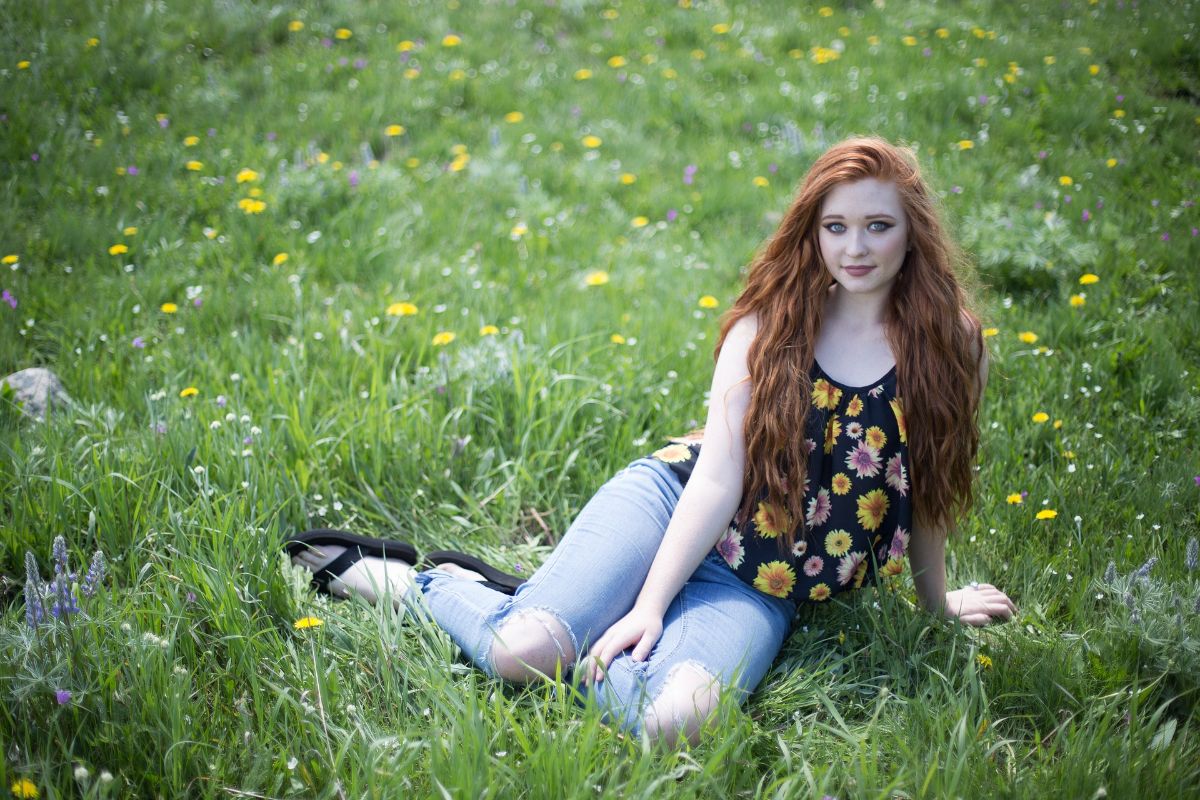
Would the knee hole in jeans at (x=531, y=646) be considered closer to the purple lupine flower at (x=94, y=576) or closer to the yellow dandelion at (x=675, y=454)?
the yellow dandelion at (x=675, y=454)

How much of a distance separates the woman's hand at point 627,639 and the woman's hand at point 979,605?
86 cm

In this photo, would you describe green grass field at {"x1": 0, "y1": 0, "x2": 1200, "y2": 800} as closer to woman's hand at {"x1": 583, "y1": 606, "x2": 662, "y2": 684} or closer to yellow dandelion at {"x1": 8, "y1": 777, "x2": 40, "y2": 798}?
yellow dandelion at {"x1": 8, "y1": 777, "x2": 40, "y2": 798}

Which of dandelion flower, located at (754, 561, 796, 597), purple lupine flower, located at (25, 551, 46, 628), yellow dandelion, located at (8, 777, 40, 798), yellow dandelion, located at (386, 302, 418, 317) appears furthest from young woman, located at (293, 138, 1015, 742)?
yellow dandelion, located at (386, 302, 418, 317)

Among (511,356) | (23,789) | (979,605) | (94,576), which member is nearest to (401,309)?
(511,356)

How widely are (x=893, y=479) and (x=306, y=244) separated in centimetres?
322

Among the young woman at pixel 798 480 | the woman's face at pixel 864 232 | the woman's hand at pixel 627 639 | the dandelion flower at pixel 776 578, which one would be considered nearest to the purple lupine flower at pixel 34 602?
the young woman at pixel 798 480

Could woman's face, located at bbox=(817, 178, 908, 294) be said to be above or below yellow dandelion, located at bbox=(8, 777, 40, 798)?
above

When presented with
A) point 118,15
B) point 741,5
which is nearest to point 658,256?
point 741,5

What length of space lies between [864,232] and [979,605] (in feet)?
3.63

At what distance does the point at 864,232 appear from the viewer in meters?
2.15

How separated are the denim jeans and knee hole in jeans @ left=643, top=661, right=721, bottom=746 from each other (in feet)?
0.10

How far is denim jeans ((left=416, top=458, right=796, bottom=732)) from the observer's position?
7.00 feet

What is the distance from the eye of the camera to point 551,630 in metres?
2.20

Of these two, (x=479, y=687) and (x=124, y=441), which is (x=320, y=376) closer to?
(x=124, y=441)
